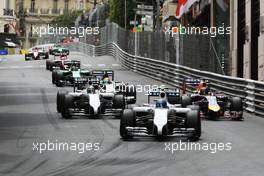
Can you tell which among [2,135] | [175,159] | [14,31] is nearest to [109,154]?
[175,159]

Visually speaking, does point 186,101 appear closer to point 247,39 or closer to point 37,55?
point 247,39

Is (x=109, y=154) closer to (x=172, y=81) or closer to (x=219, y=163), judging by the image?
(x=219, y=163)

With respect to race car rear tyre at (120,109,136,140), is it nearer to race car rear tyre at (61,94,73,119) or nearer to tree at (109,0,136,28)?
race car rear tyre at (61,94,73,119)

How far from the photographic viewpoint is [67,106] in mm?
20703

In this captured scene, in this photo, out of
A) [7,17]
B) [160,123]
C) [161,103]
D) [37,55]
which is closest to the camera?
[160,123]

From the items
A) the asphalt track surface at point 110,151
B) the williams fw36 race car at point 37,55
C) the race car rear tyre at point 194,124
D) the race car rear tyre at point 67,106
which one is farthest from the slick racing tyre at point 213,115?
the williams fw36 race car at point 37,55

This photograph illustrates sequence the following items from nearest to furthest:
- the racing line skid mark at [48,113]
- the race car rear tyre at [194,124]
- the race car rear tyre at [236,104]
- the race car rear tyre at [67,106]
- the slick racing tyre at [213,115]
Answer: the race car rear tyre at [194,124] → the racing line skid mark at [48,113] → the race car rear tyre at [236,104] → the race car rear tyre at [67,106] → the slick racing tyre at [213,115]

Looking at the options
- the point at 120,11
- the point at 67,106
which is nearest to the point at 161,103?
the point at 67,106

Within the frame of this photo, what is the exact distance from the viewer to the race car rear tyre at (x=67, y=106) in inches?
813

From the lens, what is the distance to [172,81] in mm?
37375

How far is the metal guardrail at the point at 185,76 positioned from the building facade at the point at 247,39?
2483 mm

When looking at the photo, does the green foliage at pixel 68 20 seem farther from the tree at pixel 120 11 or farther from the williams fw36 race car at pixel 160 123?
the williams fw36 race car at pixel 160 123

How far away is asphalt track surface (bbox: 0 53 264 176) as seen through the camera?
12008 mm

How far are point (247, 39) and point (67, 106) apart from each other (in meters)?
15.1
